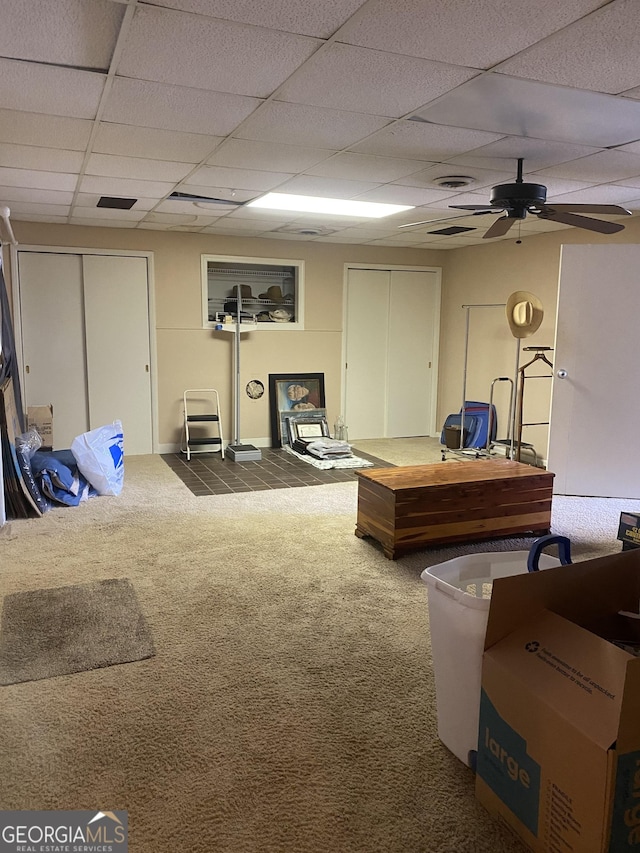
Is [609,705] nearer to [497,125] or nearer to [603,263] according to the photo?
[497,125]

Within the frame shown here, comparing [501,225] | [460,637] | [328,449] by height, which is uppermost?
[501,225]

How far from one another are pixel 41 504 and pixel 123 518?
64cm

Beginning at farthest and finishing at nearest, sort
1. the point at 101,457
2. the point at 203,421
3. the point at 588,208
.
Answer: the point at 203,421 < the point at 101,457 < the point at 588,208

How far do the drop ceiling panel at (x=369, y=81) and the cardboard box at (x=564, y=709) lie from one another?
6.36ft

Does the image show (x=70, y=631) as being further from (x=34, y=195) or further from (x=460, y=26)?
(x=34, y=195)

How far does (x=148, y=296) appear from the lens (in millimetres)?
6855

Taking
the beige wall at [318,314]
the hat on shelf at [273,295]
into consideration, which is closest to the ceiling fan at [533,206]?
the beige wall at [318,314]

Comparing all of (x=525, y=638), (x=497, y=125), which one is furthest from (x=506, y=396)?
(x=525, y=638)

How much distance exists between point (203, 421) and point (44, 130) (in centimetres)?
408

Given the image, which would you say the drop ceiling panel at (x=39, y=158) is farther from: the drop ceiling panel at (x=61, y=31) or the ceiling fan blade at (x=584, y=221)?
the ceiling fan blade at (x=584, y=221)

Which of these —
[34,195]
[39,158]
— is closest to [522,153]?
[39,158]

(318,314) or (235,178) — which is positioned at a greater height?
(235,178)

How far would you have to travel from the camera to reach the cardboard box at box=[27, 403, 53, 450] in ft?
20.0

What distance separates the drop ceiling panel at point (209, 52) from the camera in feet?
7.07
